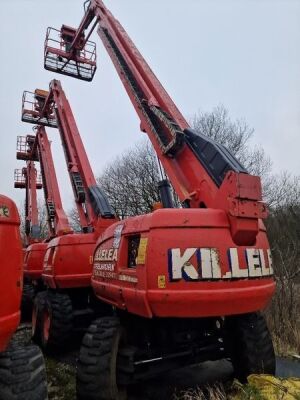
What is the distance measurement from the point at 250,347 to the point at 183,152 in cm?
225

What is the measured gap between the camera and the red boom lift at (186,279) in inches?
123

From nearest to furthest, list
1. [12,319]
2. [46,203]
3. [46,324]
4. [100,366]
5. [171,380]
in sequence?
1. [12,319]
2. [100,366]
3. [171,380]
4. [46,324]
5. [46,203]

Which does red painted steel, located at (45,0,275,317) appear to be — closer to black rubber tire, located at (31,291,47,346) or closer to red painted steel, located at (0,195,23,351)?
red painted steel, located at (0,195,23,351)

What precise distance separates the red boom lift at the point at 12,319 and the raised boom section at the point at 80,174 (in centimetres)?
404

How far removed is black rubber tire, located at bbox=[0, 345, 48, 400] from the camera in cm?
232

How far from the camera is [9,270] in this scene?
2359 millimetres

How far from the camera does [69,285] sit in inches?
245

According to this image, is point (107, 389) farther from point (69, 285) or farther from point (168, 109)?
point (168, 109)

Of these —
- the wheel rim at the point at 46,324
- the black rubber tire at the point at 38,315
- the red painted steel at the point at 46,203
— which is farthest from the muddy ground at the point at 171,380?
the red painted steel at the point at 46,203

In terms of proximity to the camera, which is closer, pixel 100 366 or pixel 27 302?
pixel 100 366

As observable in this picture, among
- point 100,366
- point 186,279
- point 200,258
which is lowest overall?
point 100,366

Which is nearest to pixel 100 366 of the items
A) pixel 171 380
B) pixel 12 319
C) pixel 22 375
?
pixel 22 375

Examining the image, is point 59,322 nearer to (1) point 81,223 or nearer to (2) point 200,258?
(1) point 81,223

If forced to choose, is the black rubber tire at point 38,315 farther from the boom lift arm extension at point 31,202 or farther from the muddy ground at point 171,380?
the boom lift arm extension at point 31,202
